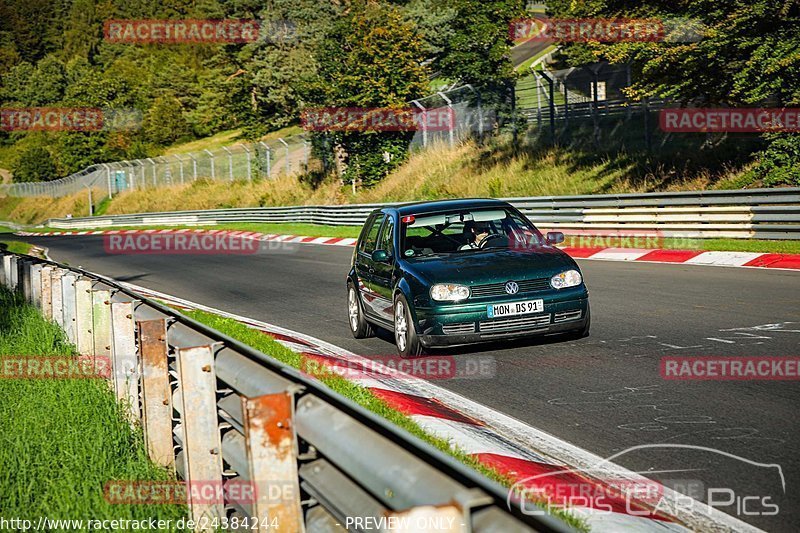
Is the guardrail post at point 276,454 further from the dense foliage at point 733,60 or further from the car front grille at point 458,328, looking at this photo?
the dense foliage at point 733,60

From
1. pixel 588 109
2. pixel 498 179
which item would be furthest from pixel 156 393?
pixel 498 179

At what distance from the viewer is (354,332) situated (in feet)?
38.5

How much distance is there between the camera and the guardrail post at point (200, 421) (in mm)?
4551

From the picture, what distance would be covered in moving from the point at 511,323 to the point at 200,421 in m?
5.25

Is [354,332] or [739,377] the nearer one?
[739,377]

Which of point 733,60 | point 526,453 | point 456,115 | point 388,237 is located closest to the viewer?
point 526,453

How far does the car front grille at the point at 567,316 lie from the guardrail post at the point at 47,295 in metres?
5.60

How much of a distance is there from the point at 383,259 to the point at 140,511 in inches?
239

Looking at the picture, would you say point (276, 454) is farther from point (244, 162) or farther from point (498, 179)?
point (244, 162)

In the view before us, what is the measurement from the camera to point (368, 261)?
37.7 feet

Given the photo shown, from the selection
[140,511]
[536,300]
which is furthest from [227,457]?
[536,300]

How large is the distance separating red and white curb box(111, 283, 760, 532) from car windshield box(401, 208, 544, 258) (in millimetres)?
1681

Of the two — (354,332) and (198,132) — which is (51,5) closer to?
(198,132)

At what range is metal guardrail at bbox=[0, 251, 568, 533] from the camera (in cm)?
240
